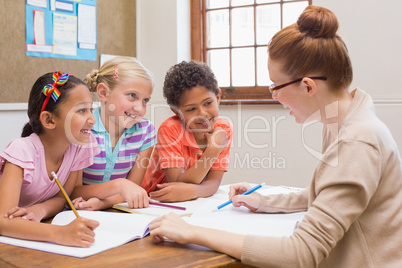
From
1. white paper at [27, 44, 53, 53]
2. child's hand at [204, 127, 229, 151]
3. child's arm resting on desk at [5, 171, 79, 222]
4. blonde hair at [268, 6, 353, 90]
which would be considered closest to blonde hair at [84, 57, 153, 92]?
child's hand at [204, 127, 229, 151]

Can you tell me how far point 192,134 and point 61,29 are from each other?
5.21 ft

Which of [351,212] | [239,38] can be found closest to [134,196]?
[351,212]

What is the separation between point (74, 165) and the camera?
4.61 ft

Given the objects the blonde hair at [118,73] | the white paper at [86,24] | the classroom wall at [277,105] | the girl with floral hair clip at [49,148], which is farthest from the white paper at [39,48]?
the girl with floral hair clip at [49,148]

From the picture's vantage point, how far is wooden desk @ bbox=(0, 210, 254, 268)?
852 millimetres

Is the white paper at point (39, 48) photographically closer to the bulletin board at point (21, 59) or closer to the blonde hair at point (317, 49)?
the bulletin board at point (21, 59)

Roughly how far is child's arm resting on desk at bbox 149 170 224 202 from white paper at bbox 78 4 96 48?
1875 mm

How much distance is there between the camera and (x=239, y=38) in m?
3.37

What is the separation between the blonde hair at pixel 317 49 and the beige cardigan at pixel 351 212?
11 cm

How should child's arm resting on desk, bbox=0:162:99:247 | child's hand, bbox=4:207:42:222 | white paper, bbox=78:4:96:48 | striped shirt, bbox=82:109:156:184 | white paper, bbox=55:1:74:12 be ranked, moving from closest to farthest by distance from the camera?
child's arm resting on desk, bbox=0:162:99:247
child's hand, bbox=4:207:42:222
striped shirt, bbox=82:109:156:184
white paper, bbox=55:1:74:12
white paper, bbox=78:4:96:48

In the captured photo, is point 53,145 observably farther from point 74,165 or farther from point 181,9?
point 181,9

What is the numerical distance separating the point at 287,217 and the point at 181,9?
8.36ft

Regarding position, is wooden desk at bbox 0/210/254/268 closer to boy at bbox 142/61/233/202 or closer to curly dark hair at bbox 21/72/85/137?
curly dark hair at bbox 21/72/85/137

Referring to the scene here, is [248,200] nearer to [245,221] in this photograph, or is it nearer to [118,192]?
[245,221]
